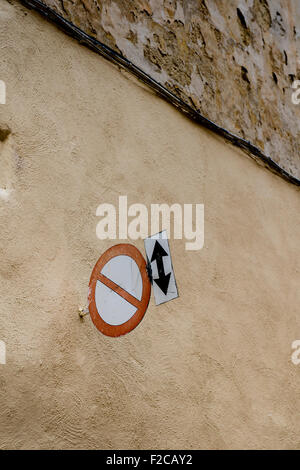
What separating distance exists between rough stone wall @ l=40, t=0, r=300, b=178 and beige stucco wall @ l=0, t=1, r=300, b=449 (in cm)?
Answer: 25

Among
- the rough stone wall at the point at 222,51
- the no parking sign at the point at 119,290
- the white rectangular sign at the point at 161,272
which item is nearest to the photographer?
the no parking sign at the point at 119,290

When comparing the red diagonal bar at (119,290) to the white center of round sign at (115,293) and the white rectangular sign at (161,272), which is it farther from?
the white rectangular sign at (161,272)

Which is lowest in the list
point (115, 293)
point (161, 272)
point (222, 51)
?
point (115, 293)

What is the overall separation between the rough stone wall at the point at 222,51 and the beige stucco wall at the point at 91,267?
25 centimetres

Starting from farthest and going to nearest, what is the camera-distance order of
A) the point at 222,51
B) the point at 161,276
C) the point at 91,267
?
the point at 222,51
the point at 161,276
the point at 91,267

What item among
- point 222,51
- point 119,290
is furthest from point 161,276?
point 222,51

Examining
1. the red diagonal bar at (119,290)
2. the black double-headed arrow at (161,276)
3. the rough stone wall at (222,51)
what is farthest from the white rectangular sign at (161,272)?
the rough stone wall at (222,51)

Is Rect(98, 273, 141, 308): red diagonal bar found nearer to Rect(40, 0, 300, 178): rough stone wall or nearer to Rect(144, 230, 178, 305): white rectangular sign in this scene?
Rect(144, 230, 178, 305): white rectangular sign

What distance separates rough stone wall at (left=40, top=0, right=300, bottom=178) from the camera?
10.0ft

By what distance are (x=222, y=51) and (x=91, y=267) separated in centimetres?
221

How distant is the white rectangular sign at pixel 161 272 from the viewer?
8.95ft

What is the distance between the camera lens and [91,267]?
8.21ft

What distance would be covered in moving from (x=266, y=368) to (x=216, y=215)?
1.06m

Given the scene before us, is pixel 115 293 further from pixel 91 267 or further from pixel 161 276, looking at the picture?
pixel 161 276
